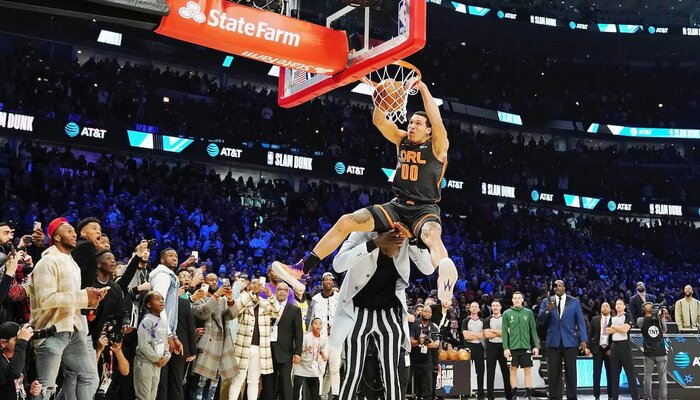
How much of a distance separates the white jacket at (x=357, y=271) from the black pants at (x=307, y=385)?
6.68 m

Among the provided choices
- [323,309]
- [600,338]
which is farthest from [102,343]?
[600,338]

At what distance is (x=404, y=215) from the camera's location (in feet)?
19.4

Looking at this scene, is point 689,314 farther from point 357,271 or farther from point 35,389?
point 35,389

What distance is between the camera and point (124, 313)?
27.3ft

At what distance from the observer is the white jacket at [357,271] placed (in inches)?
220

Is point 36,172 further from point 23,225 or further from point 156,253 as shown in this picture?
point 156,253

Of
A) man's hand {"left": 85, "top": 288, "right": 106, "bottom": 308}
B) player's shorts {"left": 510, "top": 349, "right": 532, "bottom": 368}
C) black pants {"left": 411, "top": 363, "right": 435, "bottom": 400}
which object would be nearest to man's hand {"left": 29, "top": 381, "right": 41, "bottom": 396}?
man's hand {"left": 85, "top": 288, "right": 106, "bottom": 308}

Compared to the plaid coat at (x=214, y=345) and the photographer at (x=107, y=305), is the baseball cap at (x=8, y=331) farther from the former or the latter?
the plaid coat at (x=214, y=345)

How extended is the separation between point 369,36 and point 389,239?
4020mm

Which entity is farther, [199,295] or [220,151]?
[220,151]

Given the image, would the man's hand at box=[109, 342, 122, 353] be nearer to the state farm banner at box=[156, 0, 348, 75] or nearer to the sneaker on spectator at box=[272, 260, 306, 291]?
the sneaker on spectator at box=[272, 260, 306, 291]

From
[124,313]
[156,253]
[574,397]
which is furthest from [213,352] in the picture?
[156,253]

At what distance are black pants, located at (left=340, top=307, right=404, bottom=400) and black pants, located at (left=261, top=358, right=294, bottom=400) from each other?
577 centimetres

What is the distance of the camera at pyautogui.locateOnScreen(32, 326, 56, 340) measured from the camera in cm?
698
